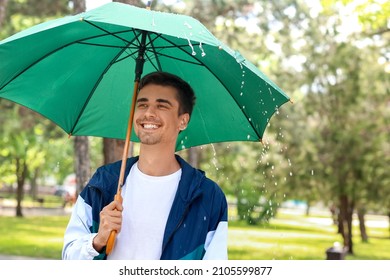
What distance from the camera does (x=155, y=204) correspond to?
334 cm

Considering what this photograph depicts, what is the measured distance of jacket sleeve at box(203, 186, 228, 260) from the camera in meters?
3.29

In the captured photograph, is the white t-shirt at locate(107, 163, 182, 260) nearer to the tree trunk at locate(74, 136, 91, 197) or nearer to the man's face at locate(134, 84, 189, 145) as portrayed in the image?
the man's face at locate(134, 84, 189, 145)

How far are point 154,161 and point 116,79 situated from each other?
1.21 m

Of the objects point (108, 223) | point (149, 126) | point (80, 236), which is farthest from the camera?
point (149, 126)

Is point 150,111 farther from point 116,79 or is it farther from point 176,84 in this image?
point 116,79

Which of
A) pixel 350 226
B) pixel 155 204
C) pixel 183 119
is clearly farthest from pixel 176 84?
pixel 350 226

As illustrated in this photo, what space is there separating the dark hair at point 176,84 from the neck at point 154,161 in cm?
25

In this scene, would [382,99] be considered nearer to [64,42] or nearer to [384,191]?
[384,191]

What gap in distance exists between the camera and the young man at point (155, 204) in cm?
327

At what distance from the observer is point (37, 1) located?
20578 millimetres

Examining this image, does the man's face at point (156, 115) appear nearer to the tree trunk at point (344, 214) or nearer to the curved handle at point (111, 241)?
the curved handle at point (111, 241)

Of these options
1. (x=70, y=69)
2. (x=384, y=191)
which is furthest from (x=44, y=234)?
(x=70, y=69)

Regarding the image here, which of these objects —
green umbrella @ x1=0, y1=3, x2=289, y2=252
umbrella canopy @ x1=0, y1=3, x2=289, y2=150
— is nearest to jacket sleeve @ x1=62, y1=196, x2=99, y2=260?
green umbrella @ x1=0, y1=3, x2=289, y2=252

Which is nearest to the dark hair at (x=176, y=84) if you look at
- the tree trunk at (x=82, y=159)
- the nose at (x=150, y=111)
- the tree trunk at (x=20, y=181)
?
the nose at (x=150, y=111)
